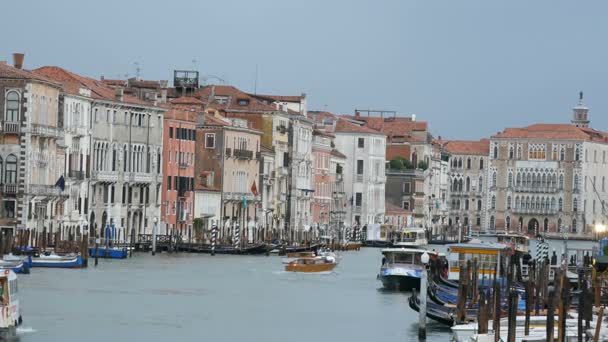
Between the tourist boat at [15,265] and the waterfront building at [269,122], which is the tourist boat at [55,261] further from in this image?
the waterfront building at [269,122]

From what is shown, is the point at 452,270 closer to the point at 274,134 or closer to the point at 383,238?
the point at 274,134

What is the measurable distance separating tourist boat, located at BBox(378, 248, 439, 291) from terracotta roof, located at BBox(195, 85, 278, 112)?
29991 mm

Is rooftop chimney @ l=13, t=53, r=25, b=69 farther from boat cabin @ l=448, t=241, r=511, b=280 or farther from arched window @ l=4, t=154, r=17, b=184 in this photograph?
boat cabin @ l=448, t=241, r=511, b=280

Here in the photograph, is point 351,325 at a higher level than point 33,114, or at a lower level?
lower

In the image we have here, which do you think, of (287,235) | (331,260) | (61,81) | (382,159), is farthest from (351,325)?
(382,159)

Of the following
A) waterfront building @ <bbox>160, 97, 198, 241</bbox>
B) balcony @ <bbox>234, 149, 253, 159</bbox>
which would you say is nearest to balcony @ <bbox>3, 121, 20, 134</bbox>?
waterfront building @ <bbox>160, 97, 198, 241</bbox>

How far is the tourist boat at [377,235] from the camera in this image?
81812 mm

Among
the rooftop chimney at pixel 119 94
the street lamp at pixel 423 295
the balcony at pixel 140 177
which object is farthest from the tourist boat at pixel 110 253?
the street lamp at pixel 423 295

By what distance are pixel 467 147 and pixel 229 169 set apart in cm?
5017

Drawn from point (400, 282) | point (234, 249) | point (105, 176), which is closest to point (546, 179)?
point (234, 249)

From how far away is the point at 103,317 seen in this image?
3409cm

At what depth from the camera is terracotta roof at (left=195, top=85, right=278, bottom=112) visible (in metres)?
72.6

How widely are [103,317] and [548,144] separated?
258ft

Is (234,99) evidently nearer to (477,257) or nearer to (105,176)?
(105,176)
